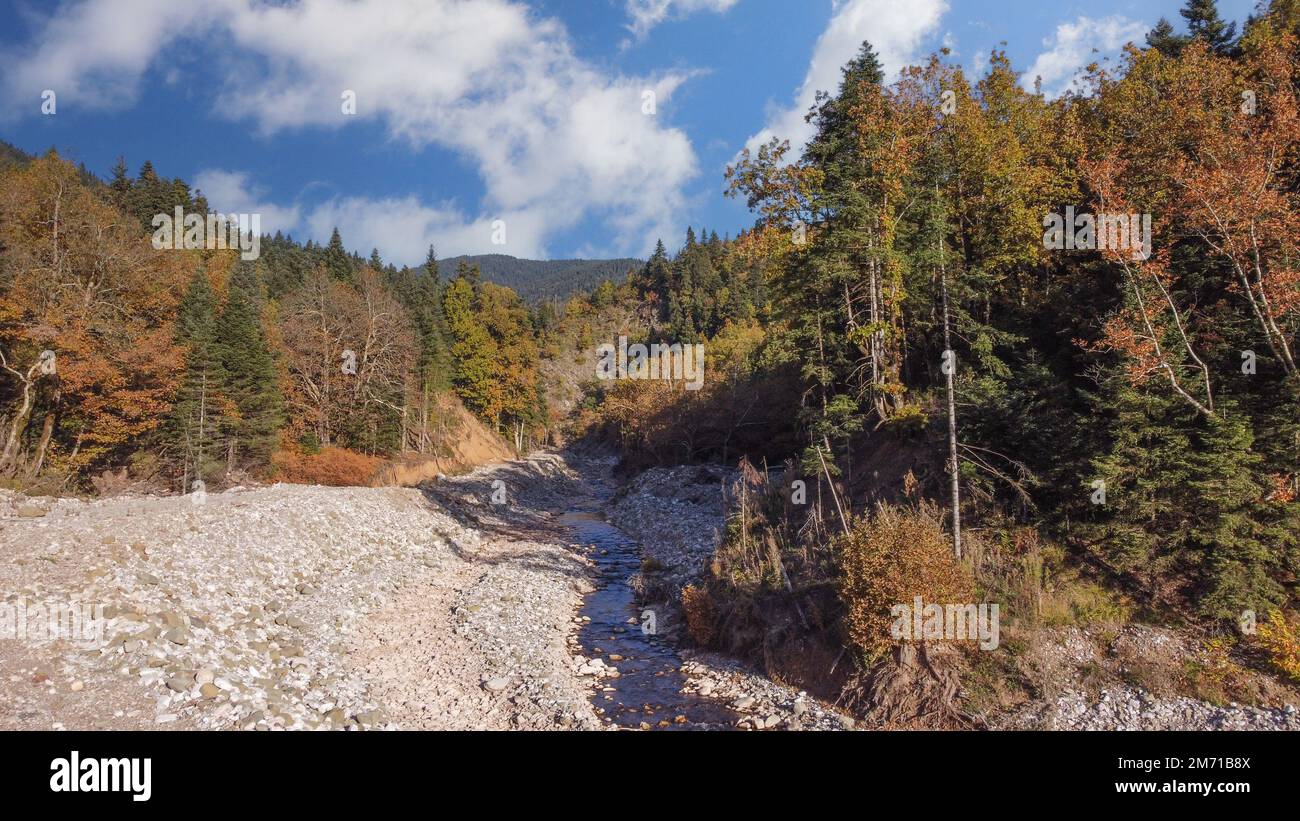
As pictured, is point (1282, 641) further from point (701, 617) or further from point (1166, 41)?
point (1166, 41)

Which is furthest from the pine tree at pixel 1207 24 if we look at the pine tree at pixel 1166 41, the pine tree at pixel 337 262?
the pine tree at pixel 337 262

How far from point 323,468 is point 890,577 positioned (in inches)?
1275

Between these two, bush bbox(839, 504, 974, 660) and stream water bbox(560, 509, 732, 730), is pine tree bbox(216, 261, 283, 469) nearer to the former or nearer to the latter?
stream water bbox(560, 509, 732, 730)

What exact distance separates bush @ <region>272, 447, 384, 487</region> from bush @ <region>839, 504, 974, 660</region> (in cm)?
3057

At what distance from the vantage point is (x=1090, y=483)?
13.8 meters

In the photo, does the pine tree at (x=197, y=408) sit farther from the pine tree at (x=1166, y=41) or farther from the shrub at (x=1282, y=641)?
the pine tree at (x=1166, y=41)

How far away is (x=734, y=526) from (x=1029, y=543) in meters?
9.58

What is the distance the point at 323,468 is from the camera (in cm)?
3566

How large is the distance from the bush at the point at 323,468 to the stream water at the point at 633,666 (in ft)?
57.6

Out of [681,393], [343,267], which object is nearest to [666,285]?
[343,267]

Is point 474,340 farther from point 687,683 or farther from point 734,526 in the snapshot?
point 687,683

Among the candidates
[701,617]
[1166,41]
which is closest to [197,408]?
[701,617]

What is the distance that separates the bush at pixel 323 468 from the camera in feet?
116

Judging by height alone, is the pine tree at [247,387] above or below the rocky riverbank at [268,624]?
above
